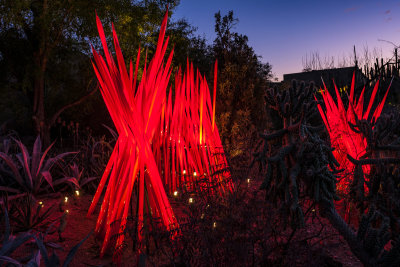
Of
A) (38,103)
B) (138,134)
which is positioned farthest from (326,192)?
(38,103)

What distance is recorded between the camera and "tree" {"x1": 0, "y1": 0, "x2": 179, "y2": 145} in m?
8.35

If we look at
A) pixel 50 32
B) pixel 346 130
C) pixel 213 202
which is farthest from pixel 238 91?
pixel 50 32

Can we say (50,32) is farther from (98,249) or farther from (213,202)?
(213,202)

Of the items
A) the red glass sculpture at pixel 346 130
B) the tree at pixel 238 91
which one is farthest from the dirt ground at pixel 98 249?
the tree at pixel 238 91

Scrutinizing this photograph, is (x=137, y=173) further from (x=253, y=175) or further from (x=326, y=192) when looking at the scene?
(x=253, y=175)

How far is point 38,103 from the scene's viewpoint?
9672 mm

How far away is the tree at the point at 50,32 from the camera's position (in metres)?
8.35

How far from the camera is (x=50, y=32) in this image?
358 inches

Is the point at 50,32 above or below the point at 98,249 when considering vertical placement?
above

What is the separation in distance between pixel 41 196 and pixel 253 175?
7.71 feet

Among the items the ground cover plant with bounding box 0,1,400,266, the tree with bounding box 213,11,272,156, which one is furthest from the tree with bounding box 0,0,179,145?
the ground cover plant with bounding box 0,1,400,266

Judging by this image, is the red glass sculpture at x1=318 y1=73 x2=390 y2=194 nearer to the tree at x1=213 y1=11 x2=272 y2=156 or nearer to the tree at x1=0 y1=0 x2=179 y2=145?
the tree at x1=213 y1=11 x2=272 y2=156

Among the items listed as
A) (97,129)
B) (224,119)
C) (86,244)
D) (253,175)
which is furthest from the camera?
(97,129)

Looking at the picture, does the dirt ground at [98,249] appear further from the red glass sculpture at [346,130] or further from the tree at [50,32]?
the tree at [50,32]
